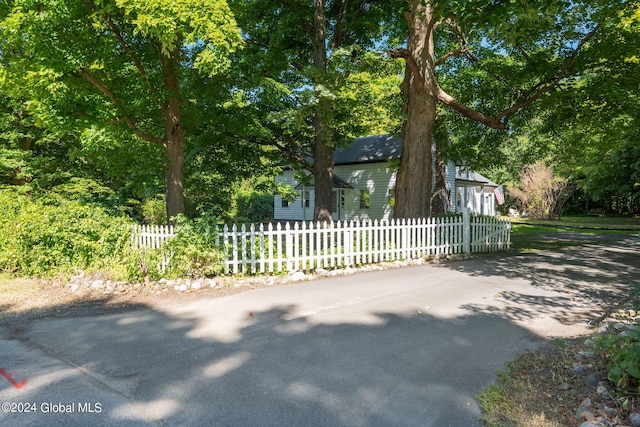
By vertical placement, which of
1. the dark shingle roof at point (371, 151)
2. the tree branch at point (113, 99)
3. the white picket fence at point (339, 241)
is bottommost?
the white picket fence at point (339, 241)

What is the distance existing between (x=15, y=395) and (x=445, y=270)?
837 centimetres

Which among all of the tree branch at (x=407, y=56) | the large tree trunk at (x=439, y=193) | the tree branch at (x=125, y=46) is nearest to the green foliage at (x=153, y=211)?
the tree branch at (x=125, y=46)

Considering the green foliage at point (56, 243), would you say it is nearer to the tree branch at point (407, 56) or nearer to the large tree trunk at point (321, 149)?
the large tree trunk at point (321, 149)

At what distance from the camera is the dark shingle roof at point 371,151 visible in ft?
81.7

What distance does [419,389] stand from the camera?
11.2 ft

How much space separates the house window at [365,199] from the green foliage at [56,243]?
1867cm

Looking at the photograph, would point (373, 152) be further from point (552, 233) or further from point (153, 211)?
point (153, 211)

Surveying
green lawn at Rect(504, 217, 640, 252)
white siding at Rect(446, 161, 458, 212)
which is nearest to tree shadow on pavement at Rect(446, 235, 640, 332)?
green lawn at Rect(504, 217, 640, 252)

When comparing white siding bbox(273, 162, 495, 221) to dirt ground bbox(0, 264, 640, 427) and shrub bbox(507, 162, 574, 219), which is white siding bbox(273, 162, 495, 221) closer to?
shrub bbox(507, 162, 574, 219)

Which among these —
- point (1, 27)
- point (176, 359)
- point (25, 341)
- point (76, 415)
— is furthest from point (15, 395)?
point (1, 27)

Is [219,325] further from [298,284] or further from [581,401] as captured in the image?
[581,401]

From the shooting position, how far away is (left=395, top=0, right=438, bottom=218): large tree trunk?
38.1 ft

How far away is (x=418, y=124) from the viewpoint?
468 inches

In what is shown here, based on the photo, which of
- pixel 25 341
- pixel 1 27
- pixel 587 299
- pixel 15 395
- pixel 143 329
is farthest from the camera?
pixel 1 27
